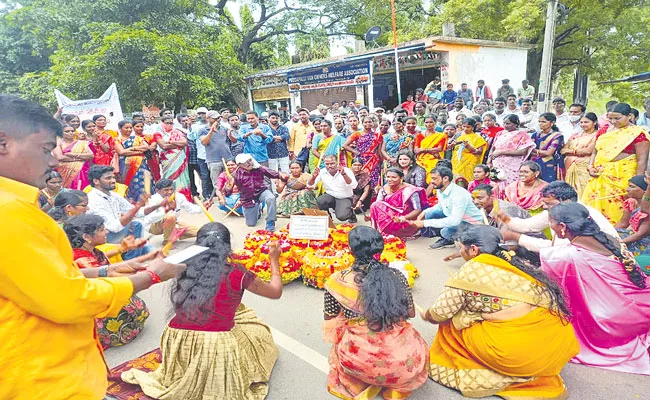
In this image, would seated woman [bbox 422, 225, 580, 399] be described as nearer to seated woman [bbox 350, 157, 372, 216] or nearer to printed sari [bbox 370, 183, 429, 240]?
printed sari [bbox 370, 183, 429, 240]

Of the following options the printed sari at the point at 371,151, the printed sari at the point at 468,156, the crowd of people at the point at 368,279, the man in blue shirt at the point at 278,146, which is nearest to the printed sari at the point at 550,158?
the crowd of people at the point at 368,279

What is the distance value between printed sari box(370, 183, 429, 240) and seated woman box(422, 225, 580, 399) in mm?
2804

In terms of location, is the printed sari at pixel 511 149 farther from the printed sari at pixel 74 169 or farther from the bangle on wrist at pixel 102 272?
the printed sari at pixel 74 169

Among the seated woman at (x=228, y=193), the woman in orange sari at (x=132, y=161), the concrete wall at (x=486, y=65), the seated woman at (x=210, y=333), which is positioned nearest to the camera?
the seated woman at (x=210, y=333)

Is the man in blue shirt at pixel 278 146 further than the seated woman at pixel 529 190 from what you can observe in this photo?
Yes

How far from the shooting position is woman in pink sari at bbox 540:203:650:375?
2.80m

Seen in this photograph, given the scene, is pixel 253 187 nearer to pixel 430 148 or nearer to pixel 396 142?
pixel 396 142

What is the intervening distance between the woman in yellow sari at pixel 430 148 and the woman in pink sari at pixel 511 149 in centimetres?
79

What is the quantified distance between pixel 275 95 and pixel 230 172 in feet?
43.8

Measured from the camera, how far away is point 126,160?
23.3 feet

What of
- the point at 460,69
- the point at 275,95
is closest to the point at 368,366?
the point at 460,69

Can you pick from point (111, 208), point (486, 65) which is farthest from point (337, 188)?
point (486, 65)

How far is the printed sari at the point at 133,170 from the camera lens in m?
7.10

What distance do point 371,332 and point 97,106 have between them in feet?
25.3
